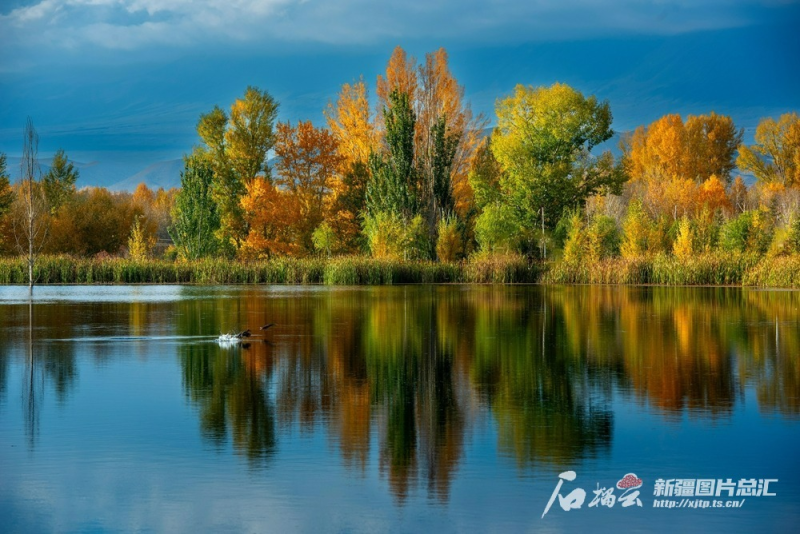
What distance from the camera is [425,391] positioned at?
40.2 feet

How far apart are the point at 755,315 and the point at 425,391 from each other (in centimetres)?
1394

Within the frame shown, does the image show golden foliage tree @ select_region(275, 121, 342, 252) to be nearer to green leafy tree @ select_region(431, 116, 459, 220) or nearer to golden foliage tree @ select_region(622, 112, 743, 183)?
green leafy tree @ select_region(431, 116, 459, 220)

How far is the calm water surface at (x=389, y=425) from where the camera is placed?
7.30 m

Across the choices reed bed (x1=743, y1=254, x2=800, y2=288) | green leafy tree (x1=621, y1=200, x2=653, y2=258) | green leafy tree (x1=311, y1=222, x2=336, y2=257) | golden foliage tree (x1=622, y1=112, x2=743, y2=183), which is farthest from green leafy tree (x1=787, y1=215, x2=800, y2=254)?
golden foliage tree (x1=622, y1=112, x2=743, y2=183)

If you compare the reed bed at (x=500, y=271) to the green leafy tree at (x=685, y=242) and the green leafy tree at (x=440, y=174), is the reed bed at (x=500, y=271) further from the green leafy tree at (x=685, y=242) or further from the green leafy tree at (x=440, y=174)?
the green leafy tree at (x=440, y=174)

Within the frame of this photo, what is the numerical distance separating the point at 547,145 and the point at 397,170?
798 centimetres

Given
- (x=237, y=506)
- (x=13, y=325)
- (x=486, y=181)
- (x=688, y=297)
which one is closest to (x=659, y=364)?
(x=237, y=506)

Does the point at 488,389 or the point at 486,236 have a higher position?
the point at 486,236

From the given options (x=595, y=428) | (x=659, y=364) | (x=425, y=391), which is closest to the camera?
(x=595, y=428)

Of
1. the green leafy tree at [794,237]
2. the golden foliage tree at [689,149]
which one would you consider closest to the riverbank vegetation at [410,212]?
the green leafy tree at [794,237]

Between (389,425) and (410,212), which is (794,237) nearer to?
(410,212)

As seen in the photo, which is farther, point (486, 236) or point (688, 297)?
point (486, 236)

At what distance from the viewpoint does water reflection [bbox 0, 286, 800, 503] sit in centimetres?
953

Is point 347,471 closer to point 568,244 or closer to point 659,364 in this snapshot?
point 659,364
